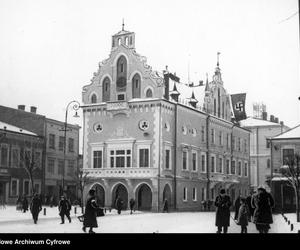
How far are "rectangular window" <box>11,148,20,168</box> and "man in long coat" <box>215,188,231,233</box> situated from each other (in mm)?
23848

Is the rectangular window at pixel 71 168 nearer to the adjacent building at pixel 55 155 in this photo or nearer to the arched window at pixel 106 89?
the adjacent building at pixel 55 155

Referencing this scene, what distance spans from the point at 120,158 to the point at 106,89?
4.40 m

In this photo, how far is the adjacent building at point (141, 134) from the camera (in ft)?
103

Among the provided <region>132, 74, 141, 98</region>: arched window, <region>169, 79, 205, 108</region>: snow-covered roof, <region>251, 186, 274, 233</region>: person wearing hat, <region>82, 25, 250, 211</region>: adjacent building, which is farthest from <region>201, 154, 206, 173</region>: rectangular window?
<region>251, 186, 274, 233</region>: person wearing hat

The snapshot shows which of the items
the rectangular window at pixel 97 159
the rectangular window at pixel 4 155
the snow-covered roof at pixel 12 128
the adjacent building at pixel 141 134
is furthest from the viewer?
the rectangular window at pixel 4 155

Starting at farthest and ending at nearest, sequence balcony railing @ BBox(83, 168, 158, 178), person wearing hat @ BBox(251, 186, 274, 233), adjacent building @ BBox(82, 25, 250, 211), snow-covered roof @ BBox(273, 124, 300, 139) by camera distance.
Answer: adjacent building @ BBox(82, 25, 250, 211) → balcony railing @ BBox(83, 168, 158, 178) → snow-covered roof @ BBox(273, 124, 300, 139) → person wearing hat @ BBox(251, 186, 274, 233)

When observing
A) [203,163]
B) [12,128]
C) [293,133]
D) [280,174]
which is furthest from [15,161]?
[293,133]

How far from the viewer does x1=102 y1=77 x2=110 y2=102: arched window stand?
108 feet

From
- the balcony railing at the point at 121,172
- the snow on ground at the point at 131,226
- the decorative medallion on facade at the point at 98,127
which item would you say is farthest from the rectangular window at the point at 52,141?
the snow on ground at the point at 131,226

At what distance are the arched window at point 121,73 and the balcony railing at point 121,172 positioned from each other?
4.96m

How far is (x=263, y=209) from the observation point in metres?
11.7

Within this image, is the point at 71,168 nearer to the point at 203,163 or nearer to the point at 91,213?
the point at 203,163

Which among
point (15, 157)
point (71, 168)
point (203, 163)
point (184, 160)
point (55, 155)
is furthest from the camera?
point (71, 168)

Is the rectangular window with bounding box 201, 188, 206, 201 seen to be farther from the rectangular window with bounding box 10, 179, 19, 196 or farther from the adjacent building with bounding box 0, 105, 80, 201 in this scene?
the rectangular window with bounding box 10, 179, 19, 196
